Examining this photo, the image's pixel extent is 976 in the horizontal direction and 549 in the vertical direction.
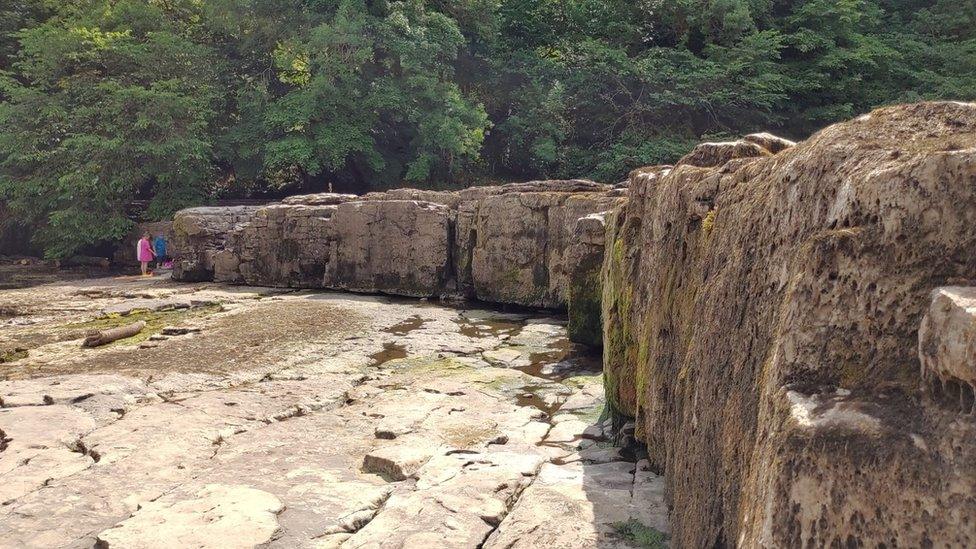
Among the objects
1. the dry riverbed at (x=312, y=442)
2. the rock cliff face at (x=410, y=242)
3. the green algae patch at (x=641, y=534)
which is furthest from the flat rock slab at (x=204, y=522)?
the rock cliff face at (x=410, y=242)

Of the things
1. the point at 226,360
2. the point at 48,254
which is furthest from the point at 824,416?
the point at 48,254

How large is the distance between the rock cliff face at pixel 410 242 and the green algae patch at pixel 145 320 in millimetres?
2915

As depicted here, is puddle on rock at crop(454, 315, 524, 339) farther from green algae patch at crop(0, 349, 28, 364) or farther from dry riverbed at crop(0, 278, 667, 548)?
green algae patch at crop(0, 349, 28, 364)

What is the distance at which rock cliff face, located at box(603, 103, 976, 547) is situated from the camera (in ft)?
4.79

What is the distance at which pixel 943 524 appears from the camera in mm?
1403

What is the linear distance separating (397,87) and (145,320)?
13265mm

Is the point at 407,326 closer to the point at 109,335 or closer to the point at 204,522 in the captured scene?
the point at 109,335

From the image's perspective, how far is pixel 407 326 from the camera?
1026cm

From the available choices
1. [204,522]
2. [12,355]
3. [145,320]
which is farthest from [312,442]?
[145,320]

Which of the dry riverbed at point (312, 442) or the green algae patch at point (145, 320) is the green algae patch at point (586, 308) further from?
the green algae patch at point (145, 320)

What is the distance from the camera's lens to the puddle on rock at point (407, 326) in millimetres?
9844

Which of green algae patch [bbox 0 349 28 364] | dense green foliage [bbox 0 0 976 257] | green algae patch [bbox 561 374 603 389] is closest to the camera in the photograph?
green algae patch [bbox 561 374 603 389]

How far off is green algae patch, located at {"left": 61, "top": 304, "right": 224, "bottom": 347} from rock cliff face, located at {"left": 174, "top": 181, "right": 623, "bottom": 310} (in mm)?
2915

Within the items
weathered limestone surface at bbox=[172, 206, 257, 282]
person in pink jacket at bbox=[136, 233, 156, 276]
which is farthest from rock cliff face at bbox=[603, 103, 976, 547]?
person in pink jacket at bbox=[136, 233, 156, 276]
